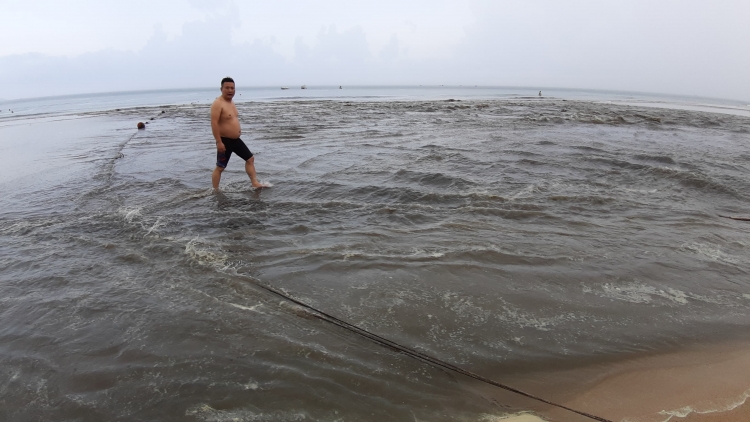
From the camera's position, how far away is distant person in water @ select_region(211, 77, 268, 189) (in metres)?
7.32

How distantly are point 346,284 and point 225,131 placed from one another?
5.21 meters

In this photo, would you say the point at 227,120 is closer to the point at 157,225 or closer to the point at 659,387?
the point at 157,225

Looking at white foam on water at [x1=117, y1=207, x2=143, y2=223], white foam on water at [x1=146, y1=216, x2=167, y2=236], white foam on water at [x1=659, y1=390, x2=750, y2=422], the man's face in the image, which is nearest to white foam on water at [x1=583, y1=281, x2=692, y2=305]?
white foam on water at [x1=659, y1=390, x2=750, y2=422]

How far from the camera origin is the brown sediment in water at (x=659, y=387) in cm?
243

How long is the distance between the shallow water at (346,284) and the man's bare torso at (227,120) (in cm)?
117

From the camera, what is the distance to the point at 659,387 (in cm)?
266

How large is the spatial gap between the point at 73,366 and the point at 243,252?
84.6 inches

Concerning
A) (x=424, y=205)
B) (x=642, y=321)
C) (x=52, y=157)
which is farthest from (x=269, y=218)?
(x=52, y=157)

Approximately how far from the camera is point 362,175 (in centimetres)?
853

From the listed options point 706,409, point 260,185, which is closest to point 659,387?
point 706,409

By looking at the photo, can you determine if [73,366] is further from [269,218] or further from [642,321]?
[642,321]

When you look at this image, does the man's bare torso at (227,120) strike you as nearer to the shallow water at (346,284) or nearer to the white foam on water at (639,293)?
the shallow water at (346,284)

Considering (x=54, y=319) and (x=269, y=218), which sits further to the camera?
(x=269, y=218)

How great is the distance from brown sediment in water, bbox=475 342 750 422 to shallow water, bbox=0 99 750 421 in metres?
0.12
